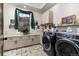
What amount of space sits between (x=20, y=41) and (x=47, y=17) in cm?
56

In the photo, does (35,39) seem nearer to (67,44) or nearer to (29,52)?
(29,52)

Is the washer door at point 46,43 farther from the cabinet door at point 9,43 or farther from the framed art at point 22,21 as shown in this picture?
the cabinet door at point 9,43

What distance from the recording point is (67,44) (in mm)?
1674

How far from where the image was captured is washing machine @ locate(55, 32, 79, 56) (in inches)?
62.6

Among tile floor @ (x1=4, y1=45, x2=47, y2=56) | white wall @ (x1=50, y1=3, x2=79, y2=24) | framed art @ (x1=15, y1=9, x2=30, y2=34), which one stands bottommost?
tile floor @ (x1=4, y1=45, x2=47, y2=56)

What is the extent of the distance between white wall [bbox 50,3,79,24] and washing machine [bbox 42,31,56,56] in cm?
22

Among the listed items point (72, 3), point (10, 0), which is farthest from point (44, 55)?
point (10, 0)

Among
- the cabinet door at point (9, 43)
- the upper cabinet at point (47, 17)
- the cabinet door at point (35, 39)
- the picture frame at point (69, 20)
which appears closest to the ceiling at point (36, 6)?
the upper cabinet at point (47, 17)

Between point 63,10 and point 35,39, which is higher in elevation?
point 63,10

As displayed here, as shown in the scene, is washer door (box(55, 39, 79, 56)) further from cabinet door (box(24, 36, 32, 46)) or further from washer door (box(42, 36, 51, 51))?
cabinet door (box(24, 36, 32, 46))

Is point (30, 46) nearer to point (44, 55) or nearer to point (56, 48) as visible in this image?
point (44, 55)

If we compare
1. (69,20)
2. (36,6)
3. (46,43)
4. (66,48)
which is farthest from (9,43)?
(69,20)

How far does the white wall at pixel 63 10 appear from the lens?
166 cm

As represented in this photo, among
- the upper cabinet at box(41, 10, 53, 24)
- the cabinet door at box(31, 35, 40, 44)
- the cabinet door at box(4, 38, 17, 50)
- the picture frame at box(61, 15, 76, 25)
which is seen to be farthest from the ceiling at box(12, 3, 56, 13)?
the cabinet door at box(4, 38, 17, 50)
